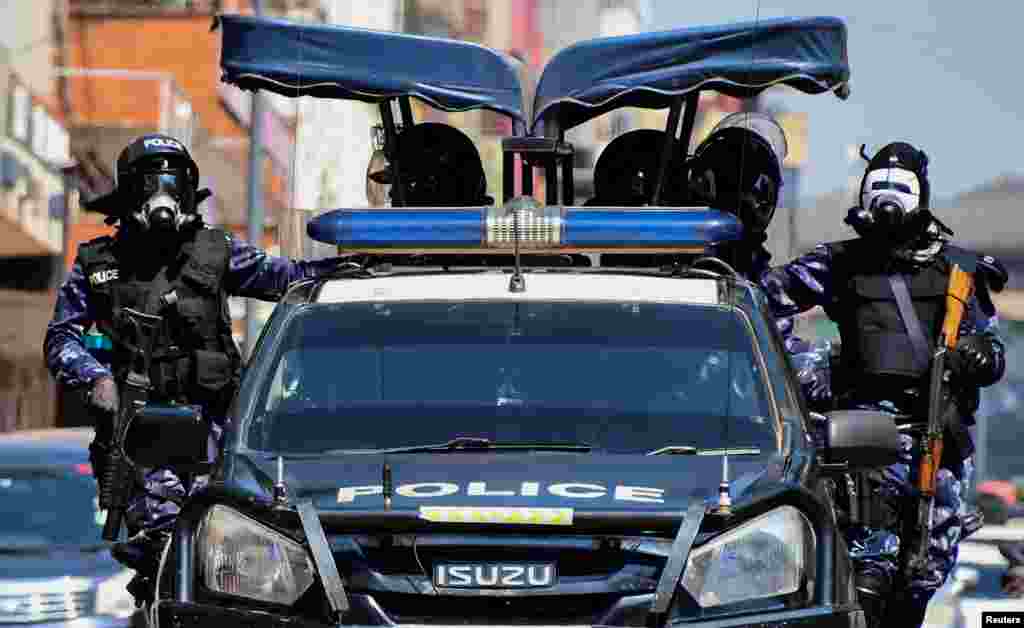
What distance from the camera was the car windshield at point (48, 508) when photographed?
1465 cm

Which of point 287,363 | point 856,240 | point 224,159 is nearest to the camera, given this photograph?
point 287,363

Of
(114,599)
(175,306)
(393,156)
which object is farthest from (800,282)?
(114,599)

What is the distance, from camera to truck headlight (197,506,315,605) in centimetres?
694

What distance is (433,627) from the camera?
6836 millimetres

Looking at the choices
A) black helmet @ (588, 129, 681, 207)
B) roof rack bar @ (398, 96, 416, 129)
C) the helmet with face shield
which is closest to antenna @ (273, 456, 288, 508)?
the helmet with face shield

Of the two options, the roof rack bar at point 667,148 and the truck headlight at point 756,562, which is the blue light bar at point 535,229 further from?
the roof rack bar at point 667,148

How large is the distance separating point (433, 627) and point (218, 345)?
144 inches

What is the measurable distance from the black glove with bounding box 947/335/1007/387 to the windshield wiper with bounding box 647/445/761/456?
255cm

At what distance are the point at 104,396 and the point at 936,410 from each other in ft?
10.4

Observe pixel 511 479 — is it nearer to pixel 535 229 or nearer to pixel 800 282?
pixel 535 229

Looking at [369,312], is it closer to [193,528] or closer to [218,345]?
[193,528]

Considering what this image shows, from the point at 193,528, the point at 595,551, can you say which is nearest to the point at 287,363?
the point at 193,528

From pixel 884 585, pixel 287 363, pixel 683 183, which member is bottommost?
pixel 884 585

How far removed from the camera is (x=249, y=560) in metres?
7.03
